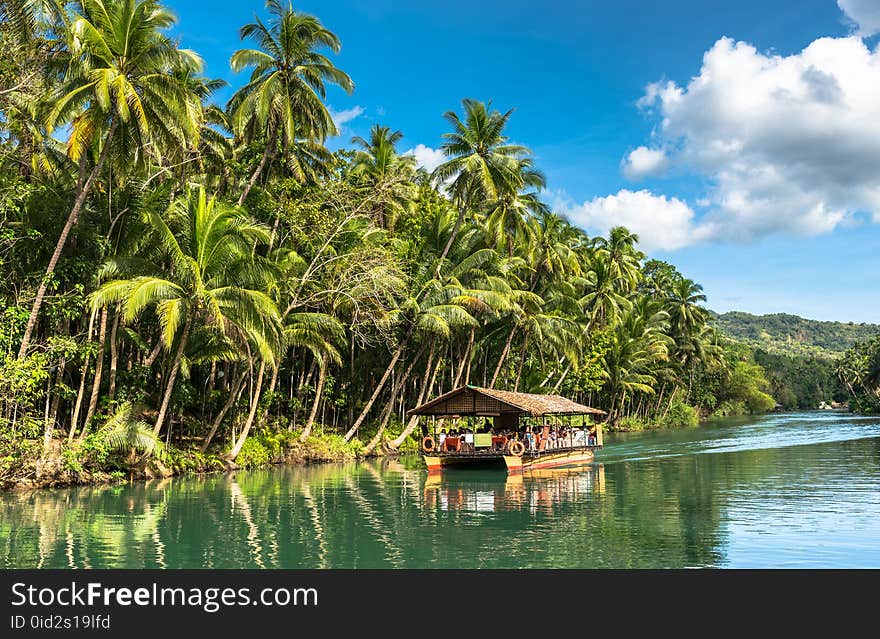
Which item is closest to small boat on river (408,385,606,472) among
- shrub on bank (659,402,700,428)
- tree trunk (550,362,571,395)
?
tree trunk (550,362,571,395)

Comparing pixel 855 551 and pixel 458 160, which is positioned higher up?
pixel 458 160

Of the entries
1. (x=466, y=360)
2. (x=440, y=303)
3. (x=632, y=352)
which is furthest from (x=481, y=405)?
(x=632, y=352)

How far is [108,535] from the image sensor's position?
1409 centimetres

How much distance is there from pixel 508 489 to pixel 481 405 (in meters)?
6.61

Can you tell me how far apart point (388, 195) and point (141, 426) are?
52.6 ft

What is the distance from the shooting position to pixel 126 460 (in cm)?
2227

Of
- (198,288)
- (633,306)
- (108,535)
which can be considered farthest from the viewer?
(633,306)

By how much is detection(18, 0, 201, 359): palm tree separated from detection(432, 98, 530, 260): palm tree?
54.0ft

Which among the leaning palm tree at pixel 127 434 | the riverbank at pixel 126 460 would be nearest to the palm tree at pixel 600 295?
the riverbank at pixel 126 460

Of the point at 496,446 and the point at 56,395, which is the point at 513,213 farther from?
the point at 56,395

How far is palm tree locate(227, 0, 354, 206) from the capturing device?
26031 millimetres
